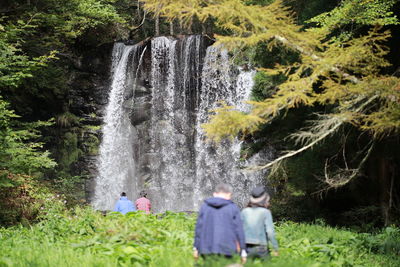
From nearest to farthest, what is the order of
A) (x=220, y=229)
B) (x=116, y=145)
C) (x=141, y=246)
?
1. (x=220, y=229)
2. (x=141, y=246)
3. (x=116, y=145)

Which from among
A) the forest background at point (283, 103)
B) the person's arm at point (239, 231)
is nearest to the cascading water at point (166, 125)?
the forest background at point (283, 103)

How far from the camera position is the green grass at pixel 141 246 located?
17.0ft

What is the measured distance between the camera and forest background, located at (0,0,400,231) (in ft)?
24.9

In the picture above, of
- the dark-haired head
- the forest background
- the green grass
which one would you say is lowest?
the green grass

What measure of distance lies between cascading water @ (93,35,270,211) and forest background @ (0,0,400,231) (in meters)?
1.38

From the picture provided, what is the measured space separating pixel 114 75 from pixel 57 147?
16.4 ft

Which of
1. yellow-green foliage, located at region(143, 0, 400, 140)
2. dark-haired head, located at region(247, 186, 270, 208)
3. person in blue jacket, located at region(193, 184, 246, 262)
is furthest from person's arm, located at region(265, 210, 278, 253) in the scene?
yellow-green foliage, located at region(143, 0, 400, 140)

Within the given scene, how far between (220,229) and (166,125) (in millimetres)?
16316

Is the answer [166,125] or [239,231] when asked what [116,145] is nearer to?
[166,125]

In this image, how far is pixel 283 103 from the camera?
7527 mm

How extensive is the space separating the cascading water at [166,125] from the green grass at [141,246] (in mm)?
10352

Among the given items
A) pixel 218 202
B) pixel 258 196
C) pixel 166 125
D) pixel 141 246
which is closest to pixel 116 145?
→ pixel 166 125

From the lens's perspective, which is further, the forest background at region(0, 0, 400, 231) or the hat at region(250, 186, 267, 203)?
the forest background at region(0, 0, 400, 231)

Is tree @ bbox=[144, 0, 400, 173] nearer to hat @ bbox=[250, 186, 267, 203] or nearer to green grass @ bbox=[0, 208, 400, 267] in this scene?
green grass @ bbox=[0, 208, 400, 267]
